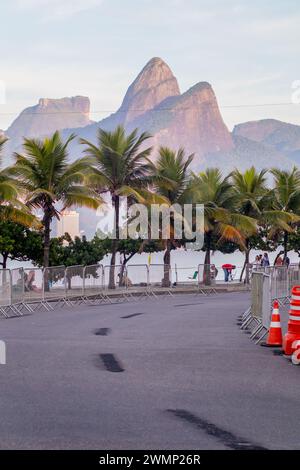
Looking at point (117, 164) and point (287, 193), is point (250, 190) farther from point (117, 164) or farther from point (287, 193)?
point (117, 164)

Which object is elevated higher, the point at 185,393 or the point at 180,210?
the point at 180,210

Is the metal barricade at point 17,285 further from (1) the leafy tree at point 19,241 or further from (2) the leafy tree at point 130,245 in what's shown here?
(2) the leafy tree at point 130,245

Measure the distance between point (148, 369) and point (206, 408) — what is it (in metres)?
3.61

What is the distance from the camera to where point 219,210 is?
50094 millimetres

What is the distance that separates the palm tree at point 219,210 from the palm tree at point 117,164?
4.48m

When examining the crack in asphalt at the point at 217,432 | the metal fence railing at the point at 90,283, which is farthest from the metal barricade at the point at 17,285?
the crack in asphalt at the point at 217,432

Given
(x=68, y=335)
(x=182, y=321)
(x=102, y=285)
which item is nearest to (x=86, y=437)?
(x=68, y=335)

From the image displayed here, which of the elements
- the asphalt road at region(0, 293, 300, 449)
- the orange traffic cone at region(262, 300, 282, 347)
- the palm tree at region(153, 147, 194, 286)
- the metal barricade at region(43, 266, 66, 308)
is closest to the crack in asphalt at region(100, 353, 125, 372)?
the asphalt road at region(0, 293, 300, 449)

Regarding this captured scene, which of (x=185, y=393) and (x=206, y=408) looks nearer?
(x=206, y=408)

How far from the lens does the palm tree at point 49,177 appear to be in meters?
40.5

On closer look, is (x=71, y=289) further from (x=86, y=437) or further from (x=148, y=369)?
(x=86, y=437)

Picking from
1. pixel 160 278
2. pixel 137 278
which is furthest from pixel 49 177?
pixel 160 278

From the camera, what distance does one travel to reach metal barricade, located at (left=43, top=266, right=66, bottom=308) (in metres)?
30.9

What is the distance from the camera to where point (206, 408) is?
32.1 feet
